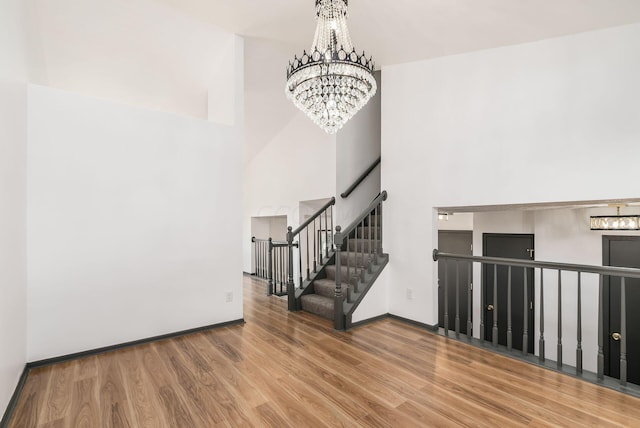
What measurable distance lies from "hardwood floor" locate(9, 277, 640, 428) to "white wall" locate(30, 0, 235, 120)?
2.88 m

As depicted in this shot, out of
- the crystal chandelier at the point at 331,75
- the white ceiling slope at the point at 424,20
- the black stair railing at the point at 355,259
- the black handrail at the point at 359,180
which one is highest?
the white ceiling slope at the point at 424,20

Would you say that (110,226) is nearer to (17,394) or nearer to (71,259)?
(71,259)

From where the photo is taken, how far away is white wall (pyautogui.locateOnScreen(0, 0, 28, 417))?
2049 mm

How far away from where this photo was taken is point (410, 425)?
79.6 inches

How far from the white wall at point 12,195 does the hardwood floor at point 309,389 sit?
393 mm

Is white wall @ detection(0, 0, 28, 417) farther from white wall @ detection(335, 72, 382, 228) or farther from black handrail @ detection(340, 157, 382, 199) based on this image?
black handrail @ detection(340, 157, 382, 199)

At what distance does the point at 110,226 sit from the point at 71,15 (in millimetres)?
2447

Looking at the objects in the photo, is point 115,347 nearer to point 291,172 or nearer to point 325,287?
point 325,287

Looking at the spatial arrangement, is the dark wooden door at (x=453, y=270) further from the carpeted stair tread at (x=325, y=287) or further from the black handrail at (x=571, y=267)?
the black handrail at (x=571, y=267)

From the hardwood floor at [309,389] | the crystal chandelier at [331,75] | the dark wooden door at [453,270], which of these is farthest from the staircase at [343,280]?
the dark wooden door at [453,270]

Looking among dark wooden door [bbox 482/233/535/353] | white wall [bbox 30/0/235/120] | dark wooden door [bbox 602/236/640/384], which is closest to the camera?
white wall [bbox 30/0/235/120]

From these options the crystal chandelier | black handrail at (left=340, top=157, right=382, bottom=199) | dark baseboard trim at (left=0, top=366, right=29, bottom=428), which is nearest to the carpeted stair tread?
black handrail at (left=340, top=157, right=382, bottom=199)

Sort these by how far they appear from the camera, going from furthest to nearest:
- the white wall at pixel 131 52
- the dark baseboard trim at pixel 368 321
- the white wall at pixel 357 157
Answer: the white wall at pixel 357 157 < the dark baseboard trim at pixel 368 321 < the white wall at pixel 131 52

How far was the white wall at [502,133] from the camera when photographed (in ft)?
8.68
